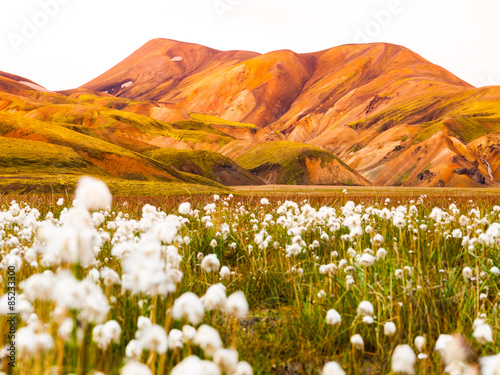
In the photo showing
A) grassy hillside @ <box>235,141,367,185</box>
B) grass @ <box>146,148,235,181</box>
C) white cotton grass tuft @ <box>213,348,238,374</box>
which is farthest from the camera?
grassy hillside @ <box>235,141,367,185</box>

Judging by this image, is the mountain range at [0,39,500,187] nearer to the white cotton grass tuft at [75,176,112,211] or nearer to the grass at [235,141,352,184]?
the grass at [235,141,352,184]

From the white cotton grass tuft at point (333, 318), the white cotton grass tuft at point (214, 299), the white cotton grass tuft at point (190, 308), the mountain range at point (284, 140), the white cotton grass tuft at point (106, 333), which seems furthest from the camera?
the mountain range at point (284, 140)

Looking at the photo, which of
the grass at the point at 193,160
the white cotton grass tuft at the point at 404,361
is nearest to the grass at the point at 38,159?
the grass at the point at 193,160

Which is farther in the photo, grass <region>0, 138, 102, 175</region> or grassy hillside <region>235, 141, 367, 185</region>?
grassy hillside <region>235, 141, 367, 185</region>

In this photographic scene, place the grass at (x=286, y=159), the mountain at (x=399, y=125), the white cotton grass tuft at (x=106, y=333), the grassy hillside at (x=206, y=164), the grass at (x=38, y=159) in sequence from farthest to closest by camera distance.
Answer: the mountain at (x=399, y=125)
the grass at (x=286, y=159)
the grassy hillside at (x=206, y=164)
the grass at (x=38, y=159)
the white cotton grass tuft at (x=106, y=333)

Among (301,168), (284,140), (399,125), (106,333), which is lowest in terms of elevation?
(106,333)

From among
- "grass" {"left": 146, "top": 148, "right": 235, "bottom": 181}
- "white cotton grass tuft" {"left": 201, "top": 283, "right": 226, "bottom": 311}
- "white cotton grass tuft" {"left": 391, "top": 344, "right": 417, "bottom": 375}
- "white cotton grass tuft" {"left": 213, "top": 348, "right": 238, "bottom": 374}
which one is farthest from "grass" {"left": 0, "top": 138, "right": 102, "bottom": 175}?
"white cotton grass tuft" {"left": 391, "top": 344, "right": 417, "bottom": 375}

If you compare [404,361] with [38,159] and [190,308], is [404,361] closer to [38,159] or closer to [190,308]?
[190,308]

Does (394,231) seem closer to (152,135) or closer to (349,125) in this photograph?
(152,135)

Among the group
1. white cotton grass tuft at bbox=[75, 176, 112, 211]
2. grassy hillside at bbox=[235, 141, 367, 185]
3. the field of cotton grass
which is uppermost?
grassy hillside at bbox=[235, 141, 367, 185]

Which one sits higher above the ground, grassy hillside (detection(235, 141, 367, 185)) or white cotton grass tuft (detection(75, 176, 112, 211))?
grassy hillside (detection(235, 141, 367, 185))

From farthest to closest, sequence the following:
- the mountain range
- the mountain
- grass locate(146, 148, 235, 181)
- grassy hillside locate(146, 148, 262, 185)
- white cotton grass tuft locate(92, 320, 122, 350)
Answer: the mountain, grassy hillside locate(146, 148, 262, 185), grass locate(146, 148, 235, 181), the mountain range, white cotton grass tuft locate(92, 320, 122, 350)

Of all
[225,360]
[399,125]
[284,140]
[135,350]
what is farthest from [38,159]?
→ [399,125]

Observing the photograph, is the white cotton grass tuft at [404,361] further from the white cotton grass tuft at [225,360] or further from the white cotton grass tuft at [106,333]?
the white cotton grass tuft at [106,333]
